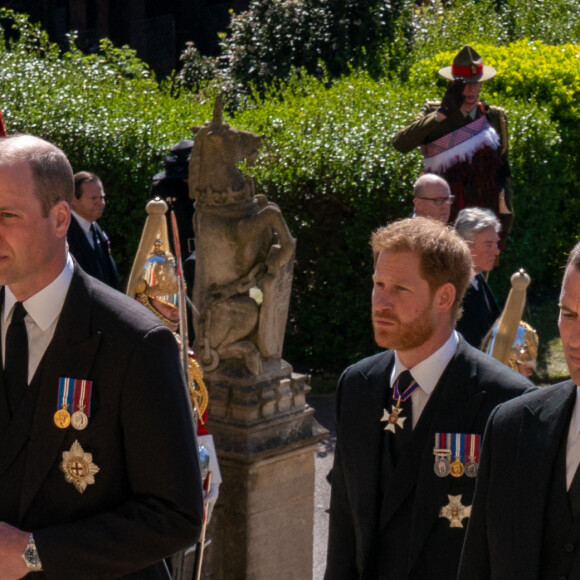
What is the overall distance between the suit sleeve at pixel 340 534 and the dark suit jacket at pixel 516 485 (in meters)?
0.71

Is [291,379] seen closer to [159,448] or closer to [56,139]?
[159,448]

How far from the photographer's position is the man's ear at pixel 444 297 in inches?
156

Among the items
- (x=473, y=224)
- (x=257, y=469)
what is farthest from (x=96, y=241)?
(x=473, y=224)

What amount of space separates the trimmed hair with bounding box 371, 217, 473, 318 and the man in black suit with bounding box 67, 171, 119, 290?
4341mm

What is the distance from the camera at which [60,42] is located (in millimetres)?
26688

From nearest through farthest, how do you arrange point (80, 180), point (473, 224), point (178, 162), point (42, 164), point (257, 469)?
point (42, 164), point (257, 469), point (473, 224), point (80, 180), point (178, 162)

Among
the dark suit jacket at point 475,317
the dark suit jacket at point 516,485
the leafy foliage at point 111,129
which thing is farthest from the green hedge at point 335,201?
the dark suit jacket at point 516,485

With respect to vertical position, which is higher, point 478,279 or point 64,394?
point 64,394

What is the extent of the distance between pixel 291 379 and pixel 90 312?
356cm

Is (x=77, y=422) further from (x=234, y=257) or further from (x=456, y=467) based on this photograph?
(x=234, y=257)

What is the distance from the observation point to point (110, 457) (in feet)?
9.95

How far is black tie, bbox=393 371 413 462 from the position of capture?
383 cm

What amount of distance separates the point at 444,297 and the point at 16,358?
141 cm

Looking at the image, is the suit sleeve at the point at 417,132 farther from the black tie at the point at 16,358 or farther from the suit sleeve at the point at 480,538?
the black tie at the point at 16,358
